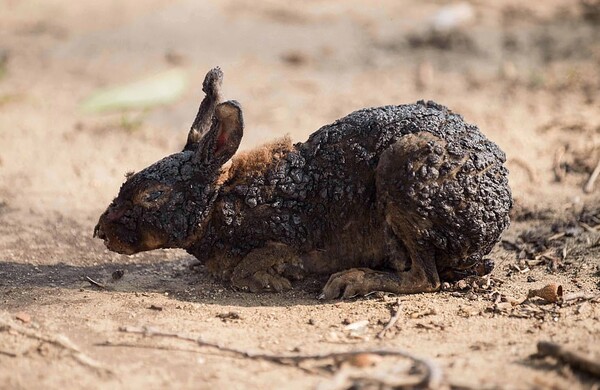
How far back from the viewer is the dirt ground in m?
4.43

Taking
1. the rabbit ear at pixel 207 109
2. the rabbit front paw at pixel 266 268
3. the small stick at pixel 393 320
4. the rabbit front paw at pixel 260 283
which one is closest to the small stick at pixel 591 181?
the small stick at pixel 393 320

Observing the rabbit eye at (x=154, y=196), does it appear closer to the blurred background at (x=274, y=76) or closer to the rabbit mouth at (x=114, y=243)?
the rabbit mouth at (x=114, y=243)

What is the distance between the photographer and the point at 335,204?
18.8ft

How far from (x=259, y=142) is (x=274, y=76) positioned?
2.28 metres

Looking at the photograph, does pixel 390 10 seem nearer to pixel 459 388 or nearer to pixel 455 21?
pixel 455 21

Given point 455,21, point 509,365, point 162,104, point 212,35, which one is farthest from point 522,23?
point 509,365

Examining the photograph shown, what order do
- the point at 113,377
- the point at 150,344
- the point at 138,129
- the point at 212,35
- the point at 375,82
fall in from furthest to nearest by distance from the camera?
1. the point at 212,35
2. the point at 375,82
3. the point at 138,129
4. the point at 150,344
5. the point at 113,377

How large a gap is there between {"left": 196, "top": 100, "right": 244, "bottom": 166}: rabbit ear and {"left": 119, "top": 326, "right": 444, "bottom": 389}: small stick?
1.39 metres

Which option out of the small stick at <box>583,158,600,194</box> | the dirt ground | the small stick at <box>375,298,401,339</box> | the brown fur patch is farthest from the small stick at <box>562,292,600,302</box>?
the small stick at <box>583,158,600,194</box>

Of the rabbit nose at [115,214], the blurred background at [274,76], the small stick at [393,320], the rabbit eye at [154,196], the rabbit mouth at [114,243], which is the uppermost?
the blurred background at [274,76]

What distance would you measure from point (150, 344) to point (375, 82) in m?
6.64

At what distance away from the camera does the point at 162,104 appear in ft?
32.5

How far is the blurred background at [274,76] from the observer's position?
8.31 metres

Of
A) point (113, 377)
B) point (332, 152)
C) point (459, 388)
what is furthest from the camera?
point (332, 152)
